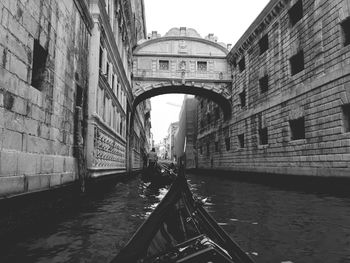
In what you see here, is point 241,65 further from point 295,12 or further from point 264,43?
point 295,12

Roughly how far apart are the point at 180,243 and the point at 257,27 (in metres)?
15.2

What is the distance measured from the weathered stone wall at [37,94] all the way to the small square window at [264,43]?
1095 centimetres

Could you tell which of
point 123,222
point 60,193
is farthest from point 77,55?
point 123,222

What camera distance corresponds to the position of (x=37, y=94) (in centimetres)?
429

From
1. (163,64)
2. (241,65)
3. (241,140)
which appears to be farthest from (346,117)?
(163,64)

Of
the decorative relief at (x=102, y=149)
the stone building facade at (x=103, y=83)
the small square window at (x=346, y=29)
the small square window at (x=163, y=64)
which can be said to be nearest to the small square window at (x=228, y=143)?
the small square window at (x=163, y=64)

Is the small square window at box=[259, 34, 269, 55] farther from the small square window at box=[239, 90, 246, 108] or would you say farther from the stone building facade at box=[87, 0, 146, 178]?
the stone building facade at box=[87, 0, 146, 178]

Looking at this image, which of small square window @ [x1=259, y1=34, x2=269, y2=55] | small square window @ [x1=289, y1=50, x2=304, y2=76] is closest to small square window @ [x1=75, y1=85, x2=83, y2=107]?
small square window @ [x1=289, y1=50, x2=304, y2=76]

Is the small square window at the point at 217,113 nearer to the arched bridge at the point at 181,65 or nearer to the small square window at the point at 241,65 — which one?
the arched bridge at the point at 181,65

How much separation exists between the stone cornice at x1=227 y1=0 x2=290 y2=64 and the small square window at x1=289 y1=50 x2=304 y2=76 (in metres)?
2.73

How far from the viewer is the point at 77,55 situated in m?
6.55

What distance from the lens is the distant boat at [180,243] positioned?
154 cm

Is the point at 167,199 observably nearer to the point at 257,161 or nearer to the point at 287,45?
the point at 287,45

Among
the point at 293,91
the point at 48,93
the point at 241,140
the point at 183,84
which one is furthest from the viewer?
the point at 183,84
